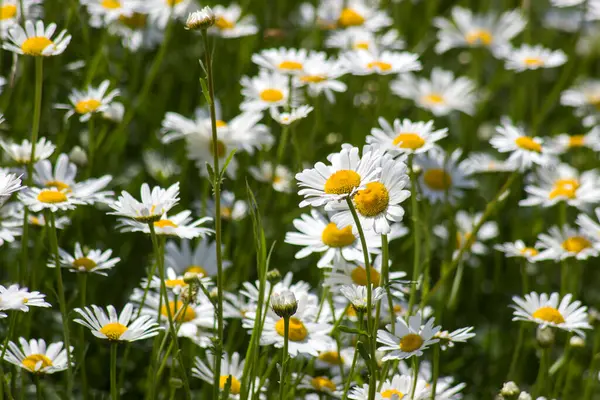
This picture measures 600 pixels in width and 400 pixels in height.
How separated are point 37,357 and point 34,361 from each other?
15mm

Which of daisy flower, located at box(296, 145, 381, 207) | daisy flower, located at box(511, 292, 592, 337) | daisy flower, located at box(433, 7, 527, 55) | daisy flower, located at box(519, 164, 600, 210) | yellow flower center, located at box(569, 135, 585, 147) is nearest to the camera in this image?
daisy flower, located at box(296, 145, 381, 207)

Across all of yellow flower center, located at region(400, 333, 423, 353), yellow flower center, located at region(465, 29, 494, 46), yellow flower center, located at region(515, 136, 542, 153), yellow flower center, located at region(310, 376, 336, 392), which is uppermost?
yellow flower center, located at region(465, 29, 494, 46)

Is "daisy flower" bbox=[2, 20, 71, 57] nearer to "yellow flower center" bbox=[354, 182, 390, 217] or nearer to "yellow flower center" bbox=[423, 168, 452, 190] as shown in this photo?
"yellow flower center" bbox=[354, 182, 390, 217]

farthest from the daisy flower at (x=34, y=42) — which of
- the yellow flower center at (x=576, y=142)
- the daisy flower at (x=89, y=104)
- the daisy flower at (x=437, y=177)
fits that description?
the yellow flower center at (x=576, y=142)

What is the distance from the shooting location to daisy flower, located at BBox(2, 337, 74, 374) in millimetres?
1685

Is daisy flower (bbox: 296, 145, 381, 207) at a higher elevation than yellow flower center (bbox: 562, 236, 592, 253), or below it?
higher

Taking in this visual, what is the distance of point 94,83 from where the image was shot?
9.54 ft

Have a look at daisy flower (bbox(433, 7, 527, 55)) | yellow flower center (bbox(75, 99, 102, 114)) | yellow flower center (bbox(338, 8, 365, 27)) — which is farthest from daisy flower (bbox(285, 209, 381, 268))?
daisy flower (bbox(433, 7, 527, 55))

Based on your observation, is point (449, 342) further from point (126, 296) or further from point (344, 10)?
point (344, 10)

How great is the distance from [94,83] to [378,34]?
1.20 m

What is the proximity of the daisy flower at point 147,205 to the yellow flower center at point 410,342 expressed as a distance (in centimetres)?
51

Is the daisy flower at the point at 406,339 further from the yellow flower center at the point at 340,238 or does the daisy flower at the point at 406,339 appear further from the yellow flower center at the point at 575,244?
the yellow flower center at the point at 575,244

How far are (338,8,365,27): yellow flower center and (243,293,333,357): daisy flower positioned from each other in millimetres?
1640

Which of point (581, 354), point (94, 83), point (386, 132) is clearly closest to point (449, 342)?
point (386, 132)
